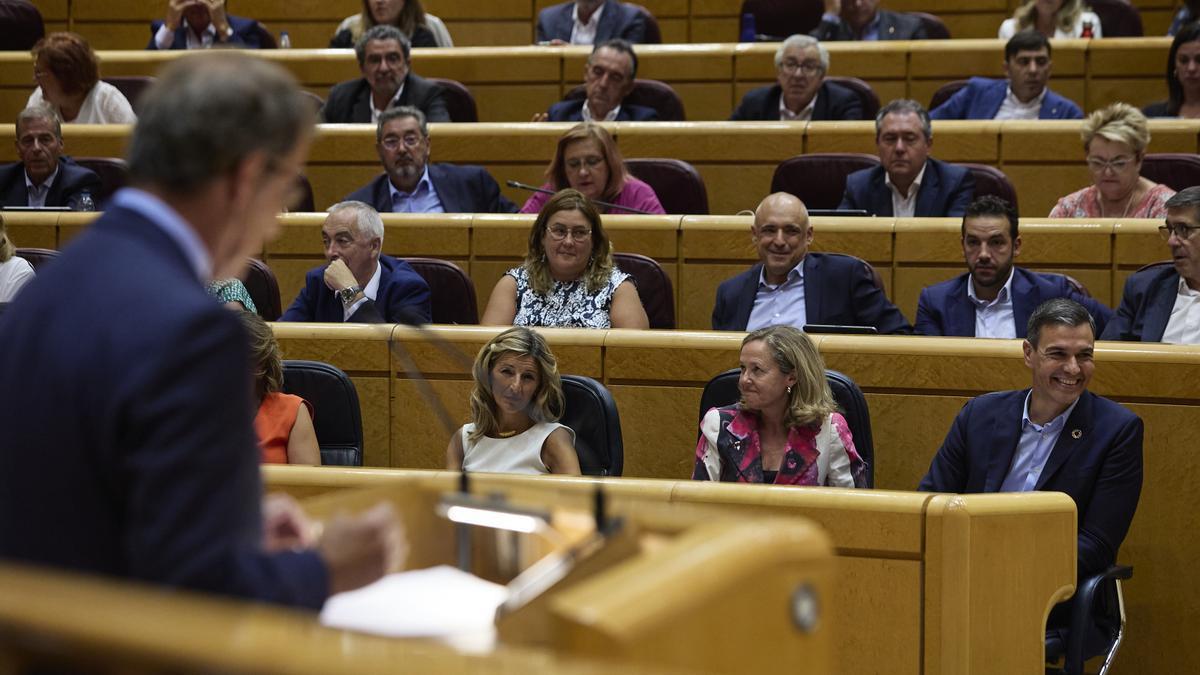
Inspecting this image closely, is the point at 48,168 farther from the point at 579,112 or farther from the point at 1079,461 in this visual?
the point at 1079,461

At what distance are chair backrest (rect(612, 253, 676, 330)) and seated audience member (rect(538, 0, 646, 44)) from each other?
2162 mm

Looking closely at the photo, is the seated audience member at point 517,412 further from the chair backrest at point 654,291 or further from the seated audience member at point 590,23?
the seated audience member at point 590,23

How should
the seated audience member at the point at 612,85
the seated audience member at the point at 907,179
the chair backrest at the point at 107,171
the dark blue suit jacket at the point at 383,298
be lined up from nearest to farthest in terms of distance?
the dark blue suit jacket at the point at 383,298, the seated audience member at the point at 907,179, the chair backrest at the point at 107,171, the seated audience member at the point at 612,85

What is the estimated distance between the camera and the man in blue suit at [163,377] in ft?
2.43

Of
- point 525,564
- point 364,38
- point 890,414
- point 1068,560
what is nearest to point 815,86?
point 364,38

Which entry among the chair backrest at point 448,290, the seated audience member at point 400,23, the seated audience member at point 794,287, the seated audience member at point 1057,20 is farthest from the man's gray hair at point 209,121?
the seated audience member at point 1057,20

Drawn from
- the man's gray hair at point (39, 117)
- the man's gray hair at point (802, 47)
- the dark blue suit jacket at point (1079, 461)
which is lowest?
the dark blue suit jacket at point (1079, 461)

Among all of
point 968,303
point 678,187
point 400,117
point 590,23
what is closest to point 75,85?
point 400,117

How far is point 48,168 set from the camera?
162 inches

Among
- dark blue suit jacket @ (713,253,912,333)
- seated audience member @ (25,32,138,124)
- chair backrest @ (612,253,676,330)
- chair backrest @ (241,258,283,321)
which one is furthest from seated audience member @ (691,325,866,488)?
seated audience member @ (25,32,138,124)

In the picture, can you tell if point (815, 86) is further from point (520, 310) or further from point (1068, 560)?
point (1068, 560)

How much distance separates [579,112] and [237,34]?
1.78 meters

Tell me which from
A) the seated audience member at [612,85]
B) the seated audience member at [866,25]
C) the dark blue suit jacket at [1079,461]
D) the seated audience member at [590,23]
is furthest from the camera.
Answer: the seated audience member at [590,23]

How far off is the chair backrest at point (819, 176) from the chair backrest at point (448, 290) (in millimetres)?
1052
